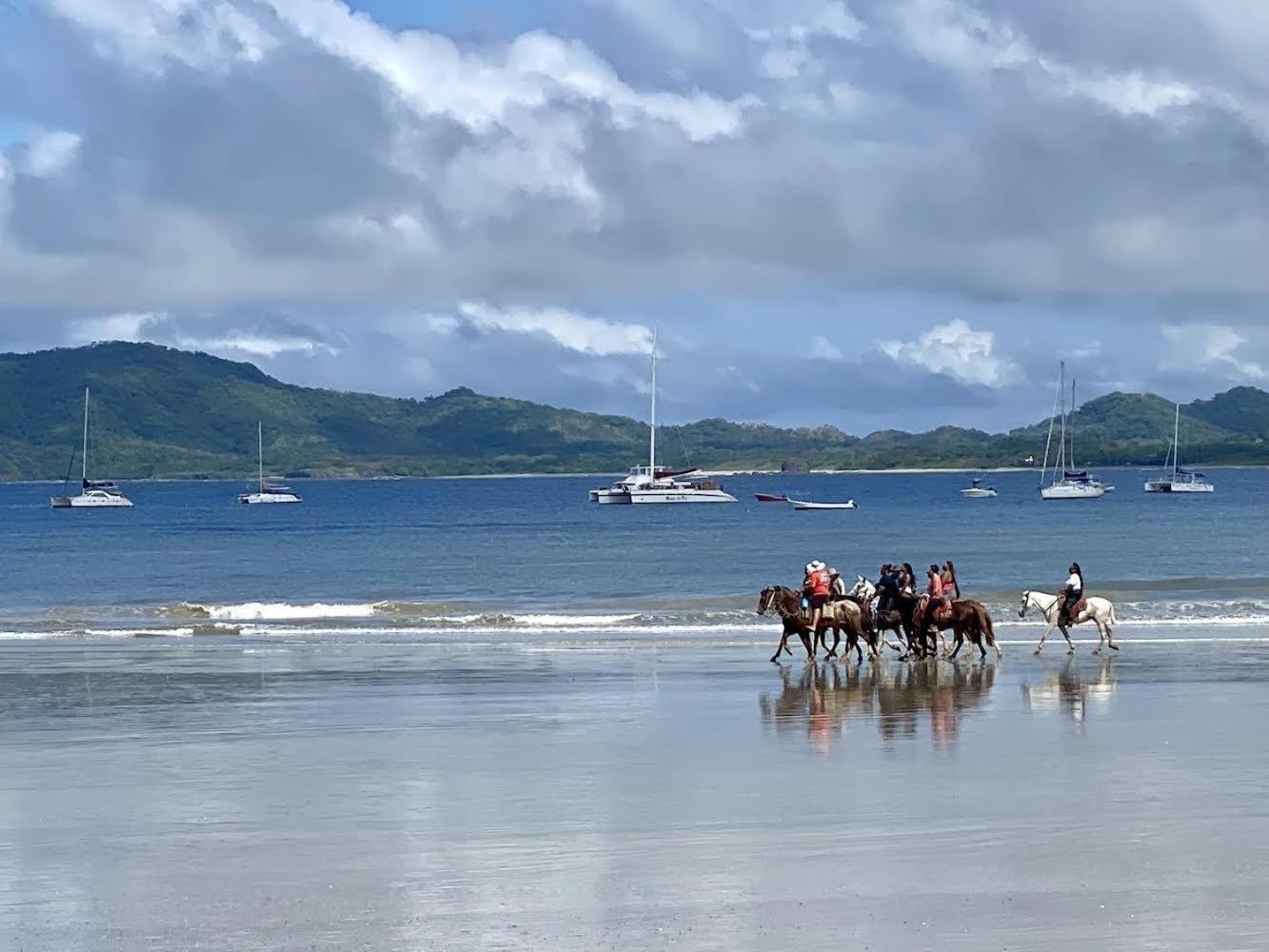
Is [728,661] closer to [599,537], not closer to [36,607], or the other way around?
[36,607]

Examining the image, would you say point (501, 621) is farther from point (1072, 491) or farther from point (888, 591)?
point (1072, 491)

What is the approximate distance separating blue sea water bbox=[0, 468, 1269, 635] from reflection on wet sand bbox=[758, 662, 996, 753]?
38.0ft

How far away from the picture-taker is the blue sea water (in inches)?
1978

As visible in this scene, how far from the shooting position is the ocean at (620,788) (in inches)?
535

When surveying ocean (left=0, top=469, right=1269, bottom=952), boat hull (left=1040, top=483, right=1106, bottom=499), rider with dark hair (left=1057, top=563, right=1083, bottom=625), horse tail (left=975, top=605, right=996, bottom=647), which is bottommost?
ocean (left=0, top=469, right=1269, bottom=952)

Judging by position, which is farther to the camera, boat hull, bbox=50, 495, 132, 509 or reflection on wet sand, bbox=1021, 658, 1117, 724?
boat hull, bbox=50, 495, 132, 509

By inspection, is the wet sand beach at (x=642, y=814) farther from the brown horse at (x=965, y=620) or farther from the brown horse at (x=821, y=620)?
the brown horse at (x=965, y=620)

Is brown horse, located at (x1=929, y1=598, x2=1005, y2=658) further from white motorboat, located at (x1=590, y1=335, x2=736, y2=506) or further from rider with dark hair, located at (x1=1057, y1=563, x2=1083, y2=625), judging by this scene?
white motorboat, located at (x1=590, y1=335, x2=736, y2=506)

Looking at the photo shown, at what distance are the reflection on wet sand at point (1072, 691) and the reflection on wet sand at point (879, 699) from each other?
0.82m

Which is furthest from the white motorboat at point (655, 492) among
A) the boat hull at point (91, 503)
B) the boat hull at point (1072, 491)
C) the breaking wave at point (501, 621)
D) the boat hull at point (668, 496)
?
the breaking wave at point (501, 621)

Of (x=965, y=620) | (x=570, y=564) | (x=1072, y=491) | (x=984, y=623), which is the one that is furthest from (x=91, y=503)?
(x=984, y=623)

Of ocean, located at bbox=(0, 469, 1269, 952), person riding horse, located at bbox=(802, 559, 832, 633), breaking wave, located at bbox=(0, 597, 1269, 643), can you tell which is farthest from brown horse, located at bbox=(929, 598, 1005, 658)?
breaking wave, located at bbox=(0, 597, 1269, 643)

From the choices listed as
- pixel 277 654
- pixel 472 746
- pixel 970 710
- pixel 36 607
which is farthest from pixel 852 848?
pixel 36 607

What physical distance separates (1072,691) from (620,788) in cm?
1129
